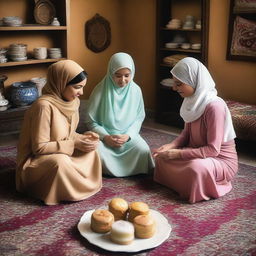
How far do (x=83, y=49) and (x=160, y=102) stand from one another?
3.87 ft

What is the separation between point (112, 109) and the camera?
3211 millimetres

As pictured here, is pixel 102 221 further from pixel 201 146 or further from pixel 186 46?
pixel 186 46

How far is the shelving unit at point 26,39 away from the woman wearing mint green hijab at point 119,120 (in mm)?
1165

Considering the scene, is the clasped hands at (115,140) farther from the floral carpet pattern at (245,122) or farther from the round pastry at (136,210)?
the floral carpet pattern at (245,122)

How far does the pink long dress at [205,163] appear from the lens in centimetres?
259

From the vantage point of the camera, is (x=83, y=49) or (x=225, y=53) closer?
(x=225, y=53)

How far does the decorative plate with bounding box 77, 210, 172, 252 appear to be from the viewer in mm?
1997

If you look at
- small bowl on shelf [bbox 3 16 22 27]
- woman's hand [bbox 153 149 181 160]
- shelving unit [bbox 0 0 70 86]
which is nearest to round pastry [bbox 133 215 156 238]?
woman's hand [bbox 153 149 181 160]

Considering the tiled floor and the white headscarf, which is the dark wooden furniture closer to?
the tiled floor

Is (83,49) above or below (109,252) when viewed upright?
above

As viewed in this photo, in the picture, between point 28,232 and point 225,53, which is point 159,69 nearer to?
point 225,53

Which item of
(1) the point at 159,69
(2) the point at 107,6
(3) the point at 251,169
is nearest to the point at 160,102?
(1) the point at 159,69

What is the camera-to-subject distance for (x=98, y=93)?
10.6ft

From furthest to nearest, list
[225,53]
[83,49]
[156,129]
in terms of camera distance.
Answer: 1. [83,49]
2. [156,129]
3. [225,53]
